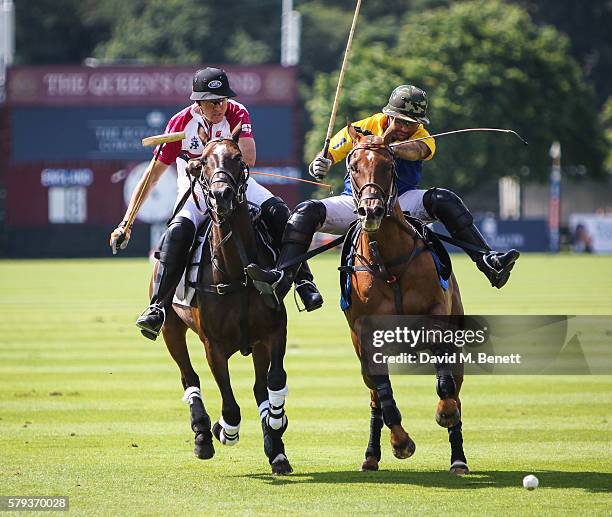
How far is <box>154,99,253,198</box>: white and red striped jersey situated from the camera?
10234 mm

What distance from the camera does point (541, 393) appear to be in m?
14.0

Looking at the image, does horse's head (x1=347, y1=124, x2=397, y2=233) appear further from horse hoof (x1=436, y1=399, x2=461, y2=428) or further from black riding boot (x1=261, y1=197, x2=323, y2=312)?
horse hoof (x1=436, y1=399, x2=461, y2=428)

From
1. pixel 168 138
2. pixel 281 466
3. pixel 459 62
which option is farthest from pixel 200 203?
pixel 459 62

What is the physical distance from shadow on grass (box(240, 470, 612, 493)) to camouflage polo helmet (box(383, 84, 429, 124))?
241 centimetres

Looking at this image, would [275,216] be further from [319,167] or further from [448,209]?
[448,209]

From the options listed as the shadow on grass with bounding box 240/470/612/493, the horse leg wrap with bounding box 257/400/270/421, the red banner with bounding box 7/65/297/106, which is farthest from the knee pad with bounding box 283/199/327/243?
the red banner with bounding box 7/65/297/106

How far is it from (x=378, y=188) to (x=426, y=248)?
840 millimetres

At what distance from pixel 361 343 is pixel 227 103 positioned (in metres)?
2.00

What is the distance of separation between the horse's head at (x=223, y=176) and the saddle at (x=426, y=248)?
868mm

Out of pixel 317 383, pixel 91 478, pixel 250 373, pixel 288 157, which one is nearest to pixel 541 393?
pixel 317 383

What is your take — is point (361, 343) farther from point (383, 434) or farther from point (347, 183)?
point (383, 434)

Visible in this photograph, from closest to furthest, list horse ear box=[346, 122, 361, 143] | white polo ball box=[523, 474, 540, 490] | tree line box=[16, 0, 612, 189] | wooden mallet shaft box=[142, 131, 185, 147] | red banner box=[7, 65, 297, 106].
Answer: white polo ball box=[523, 474, 540, 490], horse ear box=[346, 122, 361, 143], wooden mallet shaft box=[142, 131, 185, 147], red banner box=[7, 65, 297, 106], tree line box=[16, 0, 612, 189]


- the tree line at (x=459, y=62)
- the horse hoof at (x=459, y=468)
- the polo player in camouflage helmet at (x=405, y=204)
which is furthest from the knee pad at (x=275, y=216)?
the tree line at (x=459, y=62)

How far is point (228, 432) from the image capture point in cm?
982
